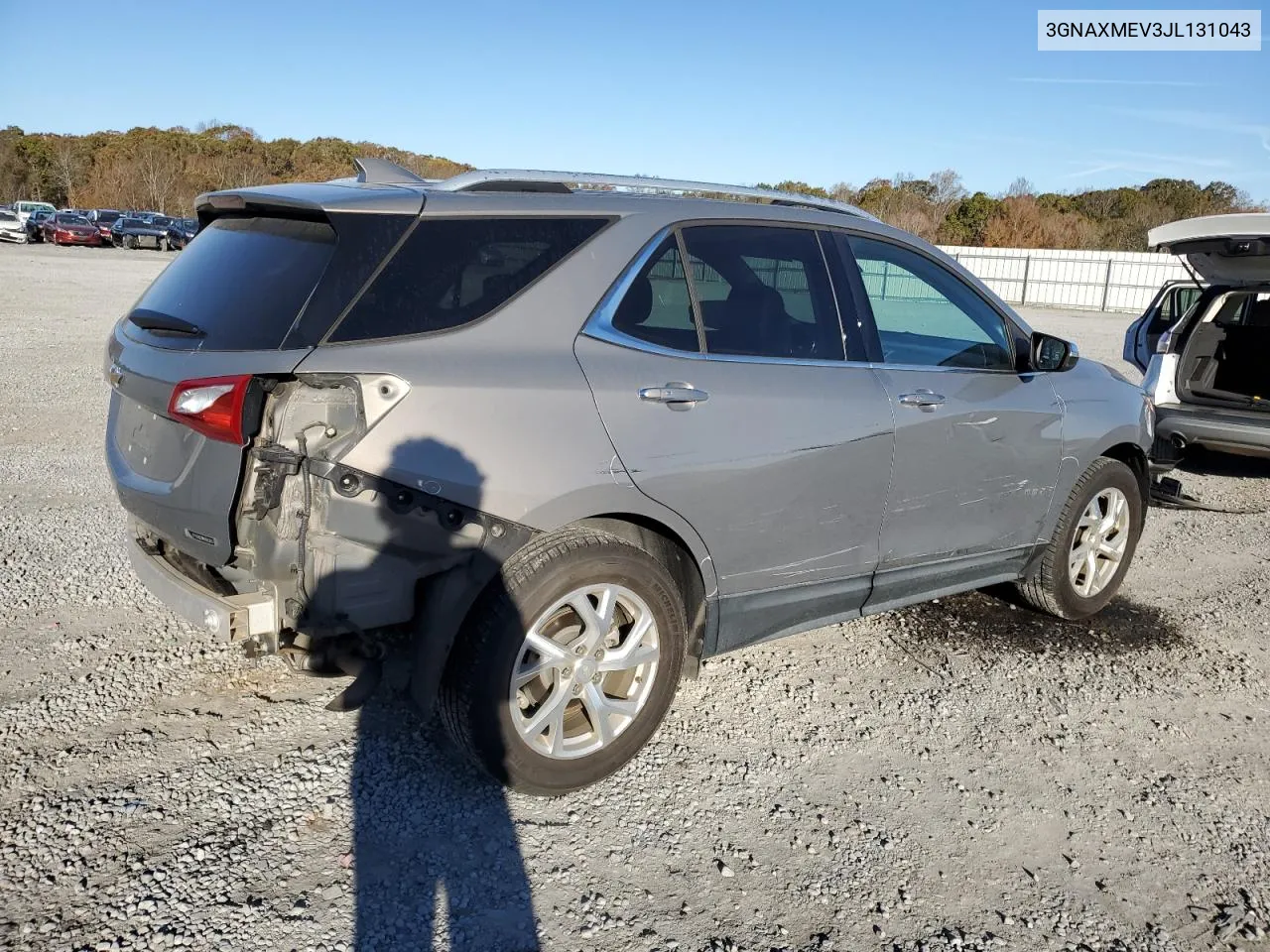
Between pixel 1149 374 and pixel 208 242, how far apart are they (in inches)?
287

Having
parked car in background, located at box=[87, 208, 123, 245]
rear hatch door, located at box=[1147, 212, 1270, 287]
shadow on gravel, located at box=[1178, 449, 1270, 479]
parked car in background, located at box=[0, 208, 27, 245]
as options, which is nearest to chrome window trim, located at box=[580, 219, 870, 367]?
rear hatch door, located at box=[1147, 212, 1270, 287]

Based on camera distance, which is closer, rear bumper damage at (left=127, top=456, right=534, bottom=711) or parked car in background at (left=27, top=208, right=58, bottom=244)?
rear bumper damage at (left=127, top=456, right=534, bottom=711)

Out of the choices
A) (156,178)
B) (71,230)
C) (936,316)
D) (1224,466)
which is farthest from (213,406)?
(156,178)

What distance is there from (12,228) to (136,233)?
4594 mm

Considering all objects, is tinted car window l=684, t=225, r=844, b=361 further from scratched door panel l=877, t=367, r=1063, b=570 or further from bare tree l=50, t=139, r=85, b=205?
bare tree l=50, t=139, r=85, b=205

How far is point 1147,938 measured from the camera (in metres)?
2.68

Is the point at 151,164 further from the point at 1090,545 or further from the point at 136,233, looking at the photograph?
the point at 1090,545

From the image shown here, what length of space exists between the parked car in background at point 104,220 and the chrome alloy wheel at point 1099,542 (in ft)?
154

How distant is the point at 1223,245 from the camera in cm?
711

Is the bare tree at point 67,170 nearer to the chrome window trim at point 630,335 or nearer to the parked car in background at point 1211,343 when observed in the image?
the parked car in background at point 1211,343

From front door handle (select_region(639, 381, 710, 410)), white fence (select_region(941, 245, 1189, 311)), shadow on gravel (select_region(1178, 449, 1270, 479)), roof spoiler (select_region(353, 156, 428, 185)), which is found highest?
white fence (select_region(941, 245, 1189, 311))

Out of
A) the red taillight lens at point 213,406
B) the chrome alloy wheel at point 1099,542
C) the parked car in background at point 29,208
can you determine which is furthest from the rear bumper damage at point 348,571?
the parked car in background at point 29,208

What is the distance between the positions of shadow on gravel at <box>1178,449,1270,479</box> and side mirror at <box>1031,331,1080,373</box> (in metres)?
4.86

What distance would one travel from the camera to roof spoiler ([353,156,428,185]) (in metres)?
3.34
